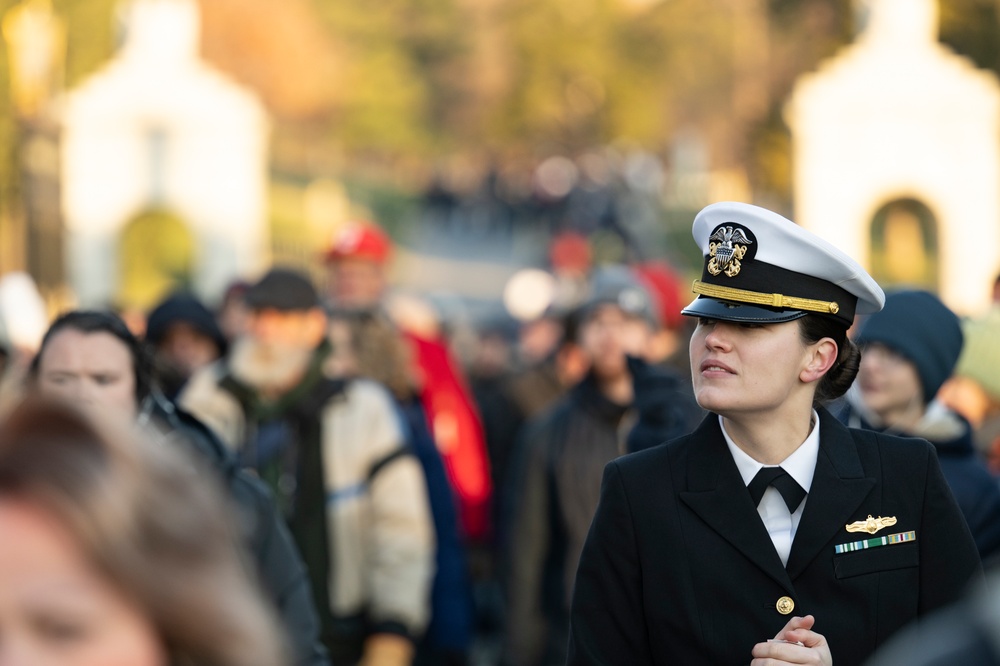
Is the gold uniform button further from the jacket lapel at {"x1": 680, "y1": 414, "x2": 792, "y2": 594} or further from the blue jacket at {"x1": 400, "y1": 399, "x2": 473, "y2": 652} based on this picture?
the blue jacket at {"x1": 400, "y1": 399, "x2": 473, "y2": 652}

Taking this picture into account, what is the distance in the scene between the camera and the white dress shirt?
350 centimetres

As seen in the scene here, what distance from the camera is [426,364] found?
941 centimetres

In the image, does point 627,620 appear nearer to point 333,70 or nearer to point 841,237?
point 841,237

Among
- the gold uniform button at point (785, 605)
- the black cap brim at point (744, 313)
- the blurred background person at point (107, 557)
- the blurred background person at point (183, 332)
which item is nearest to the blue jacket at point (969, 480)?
the black cap brim at point (744, 313)

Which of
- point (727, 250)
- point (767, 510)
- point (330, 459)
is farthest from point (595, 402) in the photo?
point (767, 510)

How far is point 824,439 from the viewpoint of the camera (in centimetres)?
359

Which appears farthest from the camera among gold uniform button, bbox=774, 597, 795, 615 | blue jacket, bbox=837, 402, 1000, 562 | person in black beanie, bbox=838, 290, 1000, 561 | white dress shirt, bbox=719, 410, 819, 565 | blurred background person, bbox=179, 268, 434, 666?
blurred background person, bbox=179, 268, 434, 666

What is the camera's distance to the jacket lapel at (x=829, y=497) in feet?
11.2

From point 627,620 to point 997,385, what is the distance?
328 centimetres

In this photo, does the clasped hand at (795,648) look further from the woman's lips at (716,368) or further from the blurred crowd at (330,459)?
the blurred crowd at (330,459)

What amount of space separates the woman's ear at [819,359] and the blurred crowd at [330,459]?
3.95ft

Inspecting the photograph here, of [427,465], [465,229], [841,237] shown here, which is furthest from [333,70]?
[427,465]

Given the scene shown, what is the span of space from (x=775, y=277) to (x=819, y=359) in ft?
0.67

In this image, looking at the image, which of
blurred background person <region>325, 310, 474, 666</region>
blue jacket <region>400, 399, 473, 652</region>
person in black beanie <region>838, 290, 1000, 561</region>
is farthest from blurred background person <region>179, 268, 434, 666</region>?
person in black beanie <region>838, 290, 1000, 561</region>
